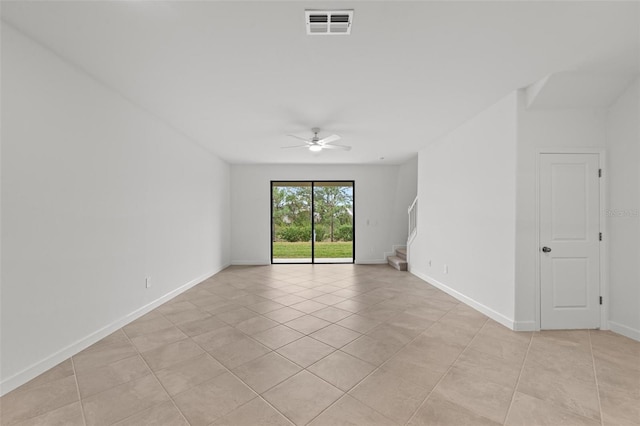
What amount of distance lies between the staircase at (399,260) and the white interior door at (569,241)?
340cm

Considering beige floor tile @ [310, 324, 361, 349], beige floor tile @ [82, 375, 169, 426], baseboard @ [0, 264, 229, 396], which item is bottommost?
beige floor tile @ [310, 324, 361, 349]

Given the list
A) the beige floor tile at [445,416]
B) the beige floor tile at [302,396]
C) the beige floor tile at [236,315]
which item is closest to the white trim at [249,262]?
the beige floor tile at [236,315]

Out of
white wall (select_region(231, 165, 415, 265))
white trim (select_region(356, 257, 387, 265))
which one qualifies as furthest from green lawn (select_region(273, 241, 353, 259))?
white trim (select_region(356, 257, 387, 265))

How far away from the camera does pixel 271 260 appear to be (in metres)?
7.42

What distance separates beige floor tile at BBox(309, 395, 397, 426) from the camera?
167 cm

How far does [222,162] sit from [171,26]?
4881mm

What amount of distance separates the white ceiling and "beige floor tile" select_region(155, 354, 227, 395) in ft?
8.93

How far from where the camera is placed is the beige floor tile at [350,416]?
1669mm

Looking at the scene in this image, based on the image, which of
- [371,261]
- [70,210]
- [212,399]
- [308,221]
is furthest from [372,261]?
[70,210]

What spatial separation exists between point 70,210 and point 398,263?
5.96 m

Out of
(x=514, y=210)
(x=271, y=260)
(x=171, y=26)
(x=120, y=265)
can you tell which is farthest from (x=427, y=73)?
(x=271, y=260)

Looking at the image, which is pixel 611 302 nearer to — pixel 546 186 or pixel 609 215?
pixel 609 215

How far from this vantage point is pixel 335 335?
9.64 ft

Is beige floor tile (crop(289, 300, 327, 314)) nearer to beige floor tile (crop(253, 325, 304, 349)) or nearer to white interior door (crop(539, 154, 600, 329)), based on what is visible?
beige floor tile (crop(253, 325, 304, 349))
